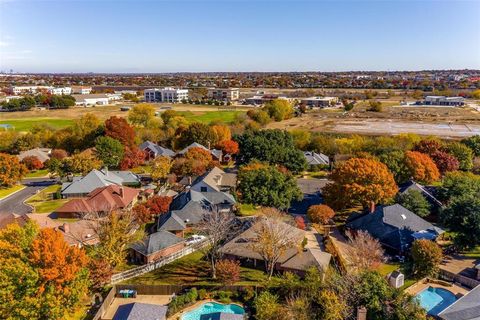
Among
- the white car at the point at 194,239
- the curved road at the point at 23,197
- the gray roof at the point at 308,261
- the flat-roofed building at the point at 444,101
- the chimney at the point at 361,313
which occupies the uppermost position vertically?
the flat-roofed building at the point at 444,101

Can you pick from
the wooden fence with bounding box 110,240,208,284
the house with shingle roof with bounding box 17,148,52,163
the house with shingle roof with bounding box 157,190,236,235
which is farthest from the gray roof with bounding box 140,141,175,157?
Answer: the wooden fence with bounding box 110,240,208,284

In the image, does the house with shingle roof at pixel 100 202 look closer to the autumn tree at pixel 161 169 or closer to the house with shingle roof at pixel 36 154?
the autumn tree at pixel 161 169

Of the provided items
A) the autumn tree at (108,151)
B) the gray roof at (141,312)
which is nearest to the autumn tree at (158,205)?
the gray roof at (141,312)

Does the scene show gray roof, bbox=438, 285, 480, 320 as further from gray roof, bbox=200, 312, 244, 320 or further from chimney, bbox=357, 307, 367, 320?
gray roof, bbox=200, 312, 244, 320

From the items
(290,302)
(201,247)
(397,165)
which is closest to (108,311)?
(201,247)

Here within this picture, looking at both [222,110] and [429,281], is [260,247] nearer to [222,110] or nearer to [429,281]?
[429,281]

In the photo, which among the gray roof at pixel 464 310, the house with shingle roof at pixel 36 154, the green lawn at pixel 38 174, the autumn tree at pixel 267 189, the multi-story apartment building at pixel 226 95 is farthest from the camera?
the multi-story apartment building at pixel 226 95

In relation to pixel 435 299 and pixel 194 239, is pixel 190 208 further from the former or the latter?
pixel 435 299
